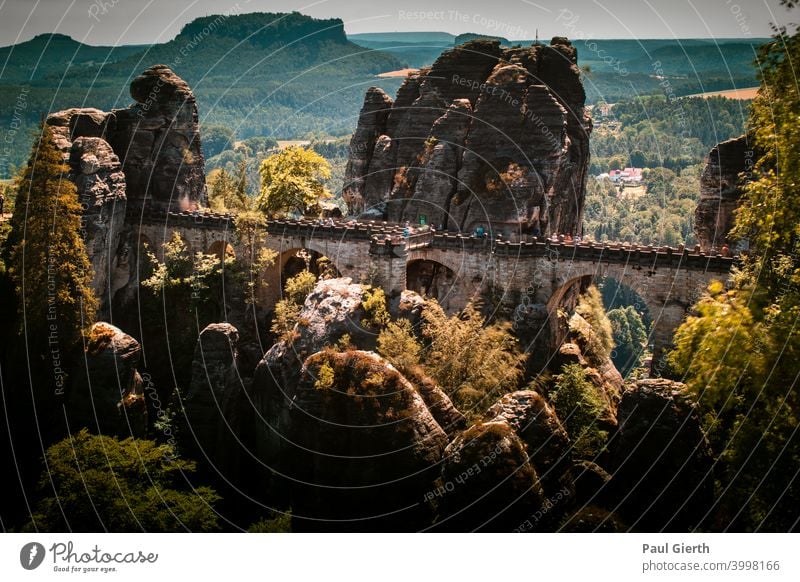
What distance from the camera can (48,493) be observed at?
1508 inches

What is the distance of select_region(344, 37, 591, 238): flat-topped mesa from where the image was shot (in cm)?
5831

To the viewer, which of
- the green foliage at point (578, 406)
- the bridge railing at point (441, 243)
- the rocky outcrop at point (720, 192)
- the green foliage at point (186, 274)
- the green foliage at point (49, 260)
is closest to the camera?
the green foliage at point (578, 406)

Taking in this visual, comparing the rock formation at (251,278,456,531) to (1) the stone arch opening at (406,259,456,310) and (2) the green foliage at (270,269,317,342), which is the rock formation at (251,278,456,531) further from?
(1) the stone arch opening at (406,259,456,310)

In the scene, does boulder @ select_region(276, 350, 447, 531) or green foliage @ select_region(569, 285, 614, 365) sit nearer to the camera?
boulder @ select_region(276, 350, 447, 531)

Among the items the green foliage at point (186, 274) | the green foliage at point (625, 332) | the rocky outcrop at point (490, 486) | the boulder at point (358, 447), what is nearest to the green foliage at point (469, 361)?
the boulder at point (358, 447)

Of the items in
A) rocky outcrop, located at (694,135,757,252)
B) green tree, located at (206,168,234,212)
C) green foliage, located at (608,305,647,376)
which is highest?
rocky outcrop, located at (694,135,757,252)

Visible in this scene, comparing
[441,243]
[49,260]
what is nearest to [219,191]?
[441,243]

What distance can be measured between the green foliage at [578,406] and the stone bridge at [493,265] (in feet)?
21.8

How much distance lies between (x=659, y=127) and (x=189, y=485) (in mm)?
173288

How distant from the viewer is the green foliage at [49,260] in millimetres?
45938

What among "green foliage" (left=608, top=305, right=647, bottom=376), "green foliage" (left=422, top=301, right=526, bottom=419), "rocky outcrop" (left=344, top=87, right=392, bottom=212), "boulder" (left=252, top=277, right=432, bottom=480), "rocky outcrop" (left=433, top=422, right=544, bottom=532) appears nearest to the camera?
"rocky outcrop" (left=433, top=422, right=544, bottom=532)

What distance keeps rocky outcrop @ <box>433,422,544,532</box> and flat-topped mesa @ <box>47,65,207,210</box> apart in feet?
127

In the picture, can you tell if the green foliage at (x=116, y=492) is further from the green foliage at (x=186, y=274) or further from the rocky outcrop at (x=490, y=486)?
the green foliage at (x=186, y=274)

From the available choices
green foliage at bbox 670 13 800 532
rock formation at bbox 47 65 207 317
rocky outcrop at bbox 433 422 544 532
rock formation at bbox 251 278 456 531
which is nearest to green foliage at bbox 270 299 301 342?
rock formation at bbox 251 278 456 531
